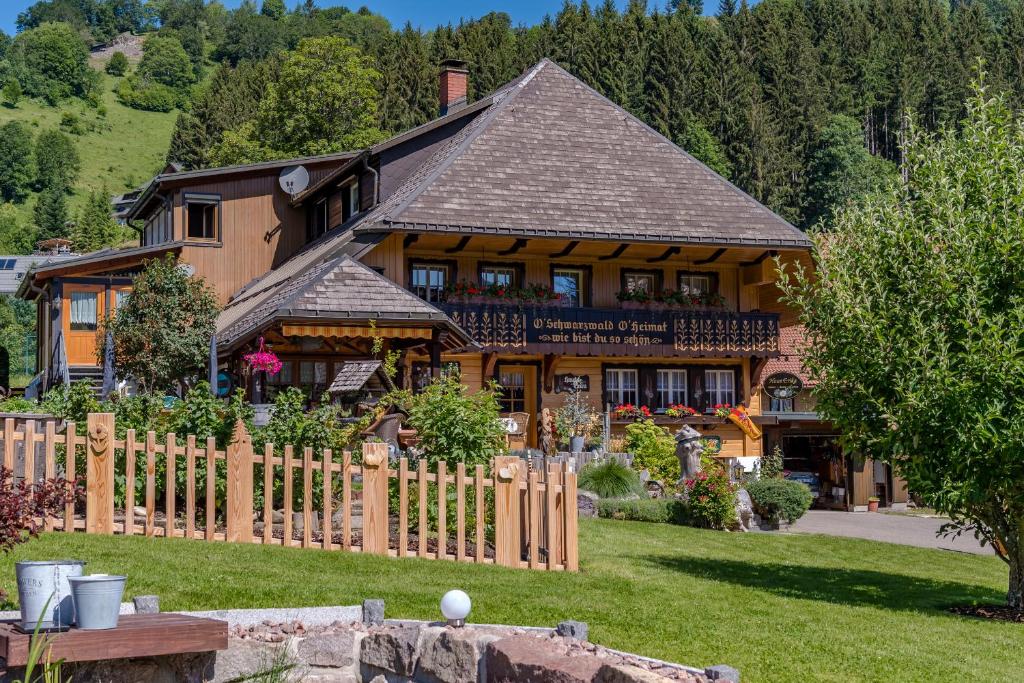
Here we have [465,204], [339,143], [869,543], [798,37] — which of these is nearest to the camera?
[869,543]

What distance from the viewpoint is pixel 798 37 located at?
9062 centimetres

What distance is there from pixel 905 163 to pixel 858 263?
144 cm

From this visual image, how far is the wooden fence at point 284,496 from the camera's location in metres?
13.1

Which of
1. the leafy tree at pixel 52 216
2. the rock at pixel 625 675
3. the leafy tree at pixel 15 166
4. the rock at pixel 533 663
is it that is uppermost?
the leafy tree at pixel 15 166

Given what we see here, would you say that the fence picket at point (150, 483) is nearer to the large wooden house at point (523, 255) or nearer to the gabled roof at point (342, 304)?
the gabled roof at point (342, 304)

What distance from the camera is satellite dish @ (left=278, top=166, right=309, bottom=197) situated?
35125mm

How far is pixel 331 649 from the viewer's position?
9.13 meters

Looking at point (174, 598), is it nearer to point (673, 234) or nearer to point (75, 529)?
point (75, 529)

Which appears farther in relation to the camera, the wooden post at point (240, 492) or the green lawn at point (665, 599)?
the wooden post at point (240, 492)

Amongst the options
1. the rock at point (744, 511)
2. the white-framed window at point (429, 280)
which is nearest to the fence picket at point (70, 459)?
the rock at point (744, 511)

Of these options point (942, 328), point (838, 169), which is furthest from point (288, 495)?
point (838, 169)

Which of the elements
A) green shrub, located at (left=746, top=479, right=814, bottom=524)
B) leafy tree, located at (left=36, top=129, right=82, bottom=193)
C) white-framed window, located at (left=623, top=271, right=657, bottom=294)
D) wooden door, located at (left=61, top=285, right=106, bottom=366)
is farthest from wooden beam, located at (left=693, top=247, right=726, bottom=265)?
leafy tree, located at (left=36, top=129, right=82, bottom=193)

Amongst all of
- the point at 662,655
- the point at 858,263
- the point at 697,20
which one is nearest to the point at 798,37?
the point at 697,20

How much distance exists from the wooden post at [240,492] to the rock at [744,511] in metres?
10.3
